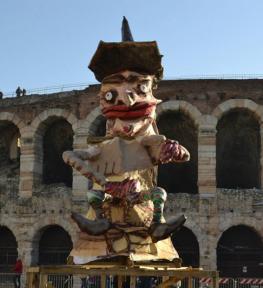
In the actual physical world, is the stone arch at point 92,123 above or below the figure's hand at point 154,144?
above

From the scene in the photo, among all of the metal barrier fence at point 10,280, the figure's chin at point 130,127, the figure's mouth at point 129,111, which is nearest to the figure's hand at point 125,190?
the figure's chin at point 130,127

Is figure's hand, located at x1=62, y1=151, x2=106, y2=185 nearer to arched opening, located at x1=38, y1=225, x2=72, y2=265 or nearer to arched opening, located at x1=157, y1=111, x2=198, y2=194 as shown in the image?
arched opening, located at x1=157, y1=111, x2=198, y2=194

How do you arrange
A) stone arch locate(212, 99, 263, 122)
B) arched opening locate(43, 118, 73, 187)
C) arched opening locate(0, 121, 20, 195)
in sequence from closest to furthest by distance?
1. stone arch locate(212, 99, 263, 122)
2. arched opening locate(43, 118, 73, 187)
3. arched opening locate(0, 121, 20, 195)

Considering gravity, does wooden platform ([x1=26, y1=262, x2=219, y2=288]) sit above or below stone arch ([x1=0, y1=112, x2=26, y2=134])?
below

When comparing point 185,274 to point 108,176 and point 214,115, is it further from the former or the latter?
point 214,115

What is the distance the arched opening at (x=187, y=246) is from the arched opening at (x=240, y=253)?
79cm

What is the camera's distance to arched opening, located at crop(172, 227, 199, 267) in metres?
20.1

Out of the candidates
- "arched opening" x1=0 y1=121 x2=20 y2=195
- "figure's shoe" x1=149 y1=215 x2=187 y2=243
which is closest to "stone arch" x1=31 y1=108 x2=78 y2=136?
"arched opening" x1=0 y1=121 x2=20 y2=195

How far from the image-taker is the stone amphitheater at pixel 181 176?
63.5ft

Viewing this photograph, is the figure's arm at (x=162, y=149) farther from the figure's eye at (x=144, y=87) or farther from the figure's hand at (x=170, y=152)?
the figure's eye at (x=144, y=87)

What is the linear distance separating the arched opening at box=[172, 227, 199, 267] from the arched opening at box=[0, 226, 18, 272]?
5972mm

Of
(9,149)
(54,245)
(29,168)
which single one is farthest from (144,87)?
(9,149)

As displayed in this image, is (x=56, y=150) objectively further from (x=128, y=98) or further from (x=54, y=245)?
(x=128, y=98)

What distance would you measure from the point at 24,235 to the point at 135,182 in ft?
47.4
